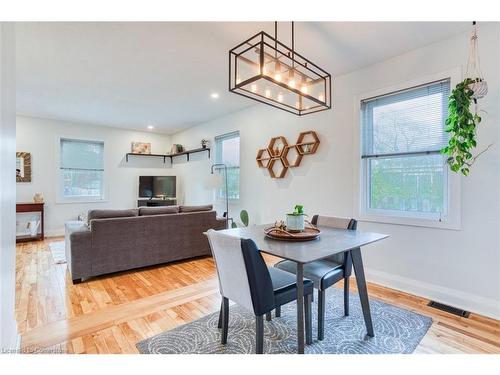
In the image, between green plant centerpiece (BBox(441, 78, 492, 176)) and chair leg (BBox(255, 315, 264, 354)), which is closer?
chair leg (BBox(255, 315, 264, 354))

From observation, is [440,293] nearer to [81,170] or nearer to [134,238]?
[134,238]

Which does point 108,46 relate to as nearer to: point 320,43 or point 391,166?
point 320,43

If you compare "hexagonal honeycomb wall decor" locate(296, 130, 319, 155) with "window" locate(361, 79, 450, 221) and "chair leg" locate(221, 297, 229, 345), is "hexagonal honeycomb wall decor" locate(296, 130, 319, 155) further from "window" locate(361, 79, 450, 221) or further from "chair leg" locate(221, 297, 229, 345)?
"chair leg" locate(221, 297, 229, 345)

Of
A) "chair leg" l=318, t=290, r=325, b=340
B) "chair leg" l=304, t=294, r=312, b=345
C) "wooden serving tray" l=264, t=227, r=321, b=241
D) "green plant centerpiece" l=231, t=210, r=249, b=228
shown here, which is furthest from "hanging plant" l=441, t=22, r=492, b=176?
"green plant centerpiece" l=231, t=210, r=249, b=228

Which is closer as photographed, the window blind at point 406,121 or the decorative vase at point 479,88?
the decorative vase at point 479,88

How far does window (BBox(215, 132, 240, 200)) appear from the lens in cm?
505

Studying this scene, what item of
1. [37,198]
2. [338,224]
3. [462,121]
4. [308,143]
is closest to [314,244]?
[338,224]

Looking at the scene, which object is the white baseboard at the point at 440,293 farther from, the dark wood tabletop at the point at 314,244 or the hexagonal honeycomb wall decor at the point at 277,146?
the hexagonal honeycomb wall decor at the point at 277,146

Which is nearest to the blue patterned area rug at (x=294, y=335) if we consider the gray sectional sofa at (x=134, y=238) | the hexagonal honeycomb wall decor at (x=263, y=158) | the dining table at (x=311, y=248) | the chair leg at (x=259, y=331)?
the dining table at (x=311, y=248)

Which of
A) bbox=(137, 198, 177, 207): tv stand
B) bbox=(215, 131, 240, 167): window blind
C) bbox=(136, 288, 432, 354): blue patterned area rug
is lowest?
bbox=(136, 288, 432, 354): blue patterned area rug

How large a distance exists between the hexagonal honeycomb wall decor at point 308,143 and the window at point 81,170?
4824mm

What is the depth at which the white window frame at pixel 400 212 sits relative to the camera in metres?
2.45

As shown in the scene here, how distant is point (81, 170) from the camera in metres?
5.96

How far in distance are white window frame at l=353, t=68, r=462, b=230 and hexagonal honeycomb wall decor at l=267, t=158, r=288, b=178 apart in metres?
1.16
